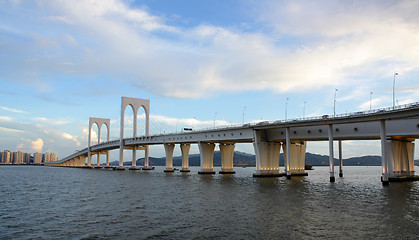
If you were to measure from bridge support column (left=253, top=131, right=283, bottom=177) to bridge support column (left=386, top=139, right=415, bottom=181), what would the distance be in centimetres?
2256

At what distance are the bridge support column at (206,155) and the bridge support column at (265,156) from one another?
20.6 meters

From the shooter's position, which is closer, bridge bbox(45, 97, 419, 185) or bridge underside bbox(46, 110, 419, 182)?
bridge bbox(45, 97, 419, 185)

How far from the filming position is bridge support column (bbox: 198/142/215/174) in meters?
86.6

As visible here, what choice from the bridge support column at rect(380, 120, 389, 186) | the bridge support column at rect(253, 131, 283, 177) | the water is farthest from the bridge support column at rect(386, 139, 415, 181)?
the water

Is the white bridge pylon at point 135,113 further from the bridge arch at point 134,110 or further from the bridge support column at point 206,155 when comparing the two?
the bridge support column at point 206,155

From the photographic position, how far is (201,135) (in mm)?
83312

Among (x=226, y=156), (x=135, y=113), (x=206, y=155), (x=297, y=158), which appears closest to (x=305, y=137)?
(x=297, y=158)

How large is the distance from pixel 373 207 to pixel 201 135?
57487 millimetres

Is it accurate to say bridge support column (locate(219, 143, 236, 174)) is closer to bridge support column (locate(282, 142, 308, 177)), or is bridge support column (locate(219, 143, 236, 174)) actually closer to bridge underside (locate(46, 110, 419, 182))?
bridge underside (locate(46, 110, 419, 182))

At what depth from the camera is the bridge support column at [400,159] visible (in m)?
54.4

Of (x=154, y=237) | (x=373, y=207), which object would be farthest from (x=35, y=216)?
(x=373, y=207)

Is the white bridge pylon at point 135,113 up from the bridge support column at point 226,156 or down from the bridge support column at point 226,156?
up

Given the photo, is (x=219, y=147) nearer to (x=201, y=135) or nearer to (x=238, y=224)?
(x=201, y=135)

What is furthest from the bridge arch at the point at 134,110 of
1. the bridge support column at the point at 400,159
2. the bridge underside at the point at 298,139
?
the bridge support column at the point at 400,159
